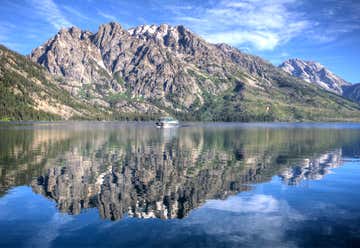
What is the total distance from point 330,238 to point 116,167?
44.5 meters

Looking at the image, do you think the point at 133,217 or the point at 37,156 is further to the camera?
the point at 37,156

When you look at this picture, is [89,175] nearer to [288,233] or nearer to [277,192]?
[277,192]

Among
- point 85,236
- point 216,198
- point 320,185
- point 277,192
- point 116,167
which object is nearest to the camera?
point 85,236

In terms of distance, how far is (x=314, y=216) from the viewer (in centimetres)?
3756

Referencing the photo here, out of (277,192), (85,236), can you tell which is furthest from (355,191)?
(85,236)

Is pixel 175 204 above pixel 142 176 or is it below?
below

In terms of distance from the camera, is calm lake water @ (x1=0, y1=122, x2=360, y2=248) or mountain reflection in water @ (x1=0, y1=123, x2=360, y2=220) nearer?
calm lake water @ (x1=0, y1=122, x2=360, y2=248)

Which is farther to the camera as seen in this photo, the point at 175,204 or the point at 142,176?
the point at 142,176

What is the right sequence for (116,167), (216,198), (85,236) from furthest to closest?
(116,167) < (216,198) < (85,236)

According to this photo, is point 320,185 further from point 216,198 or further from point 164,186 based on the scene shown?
point 164,186

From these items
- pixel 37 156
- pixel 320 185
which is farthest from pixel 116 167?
pixel 320 185

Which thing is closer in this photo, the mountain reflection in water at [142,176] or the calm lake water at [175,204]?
the calm lake water at [175,204]

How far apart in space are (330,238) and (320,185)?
27.1 metres

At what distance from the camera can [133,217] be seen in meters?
35.9
